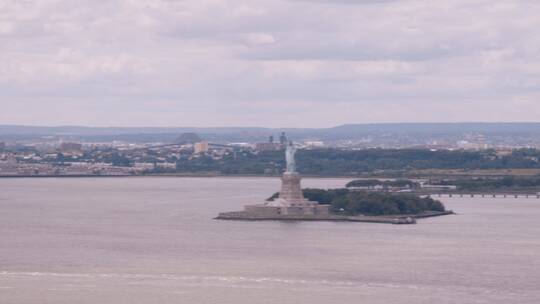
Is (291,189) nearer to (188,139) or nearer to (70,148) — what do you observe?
(70,148)

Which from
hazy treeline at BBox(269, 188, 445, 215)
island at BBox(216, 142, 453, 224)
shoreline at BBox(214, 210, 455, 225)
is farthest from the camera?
hazy treeline at BBox(269, 188, 445, 215)

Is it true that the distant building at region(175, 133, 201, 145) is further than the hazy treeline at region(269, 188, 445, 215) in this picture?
Yes

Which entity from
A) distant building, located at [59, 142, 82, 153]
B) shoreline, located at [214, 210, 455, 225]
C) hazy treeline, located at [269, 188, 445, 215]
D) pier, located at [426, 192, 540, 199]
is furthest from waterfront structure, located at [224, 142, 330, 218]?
distant building, located at [59, 142, 82, 153]

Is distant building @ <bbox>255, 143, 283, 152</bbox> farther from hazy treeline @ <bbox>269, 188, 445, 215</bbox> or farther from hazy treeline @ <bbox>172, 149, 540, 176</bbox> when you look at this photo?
hazy treeline @ <bbox>269, 188, 445, 215</bbox>

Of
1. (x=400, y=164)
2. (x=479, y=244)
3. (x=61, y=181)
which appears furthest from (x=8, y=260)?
(x=400, y=164)

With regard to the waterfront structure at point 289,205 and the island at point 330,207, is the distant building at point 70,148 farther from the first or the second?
the waterfront structure at point 289,205

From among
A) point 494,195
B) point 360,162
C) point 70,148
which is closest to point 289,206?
point 494,195

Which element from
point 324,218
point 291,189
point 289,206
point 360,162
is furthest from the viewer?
point 360,162

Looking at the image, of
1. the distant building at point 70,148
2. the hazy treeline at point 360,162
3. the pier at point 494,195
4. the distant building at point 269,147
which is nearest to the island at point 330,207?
the pier at point 494,195
